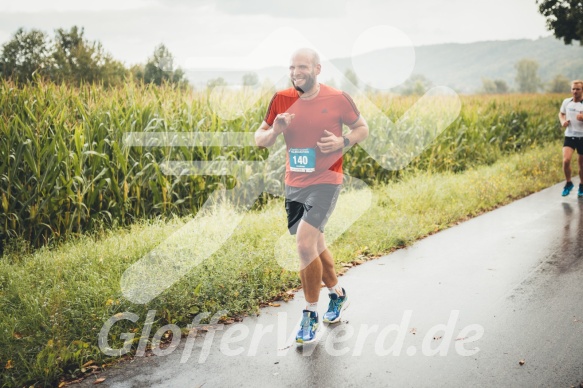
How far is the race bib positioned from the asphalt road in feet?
4.55

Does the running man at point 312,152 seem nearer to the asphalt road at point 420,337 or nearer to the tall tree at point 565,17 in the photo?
the asphalt road at point 420,337

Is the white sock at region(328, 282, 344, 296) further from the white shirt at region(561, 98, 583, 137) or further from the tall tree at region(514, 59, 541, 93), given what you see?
the tall tree at region(514, 59, 541, 93)

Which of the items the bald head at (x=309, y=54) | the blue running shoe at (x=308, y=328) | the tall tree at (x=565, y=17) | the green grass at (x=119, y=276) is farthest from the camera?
the tall tree at (x=565, y=17)

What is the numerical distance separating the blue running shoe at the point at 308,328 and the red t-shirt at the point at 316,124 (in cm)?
108

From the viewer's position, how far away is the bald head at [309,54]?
4129 mm

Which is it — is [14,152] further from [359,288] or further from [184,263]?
[359,288]

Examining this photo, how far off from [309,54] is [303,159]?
0.83 metres

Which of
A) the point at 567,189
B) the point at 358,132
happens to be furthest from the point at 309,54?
the point at 567,189

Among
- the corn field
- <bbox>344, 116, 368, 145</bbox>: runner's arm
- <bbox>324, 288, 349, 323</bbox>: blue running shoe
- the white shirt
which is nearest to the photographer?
<bbox>344, 116, 368, 145</bbox>: runner's arm

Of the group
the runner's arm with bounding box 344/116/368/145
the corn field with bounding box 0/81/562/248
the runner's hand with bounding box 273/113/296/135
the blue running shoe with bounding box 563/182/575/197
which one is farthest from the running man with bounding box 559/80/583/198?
the runner's hand with bounding box 273/113/296/135

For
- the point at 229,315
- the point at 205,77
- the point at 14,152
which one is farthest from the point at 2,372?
the point at 205,77

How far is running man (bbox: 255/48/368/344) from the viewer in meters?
4.25

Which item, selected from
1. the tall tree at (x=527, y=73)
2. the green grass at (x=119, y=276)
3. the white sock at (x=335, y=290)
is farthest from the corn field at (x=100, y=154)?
the tall tree at (x=527, y=73)

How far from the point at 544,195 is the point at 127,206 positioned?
8.09 meters
